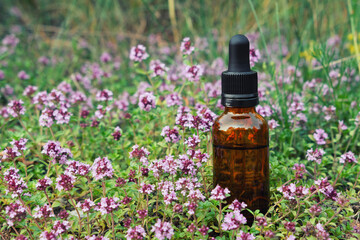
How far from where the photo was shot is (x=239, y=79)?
2258 millimetres

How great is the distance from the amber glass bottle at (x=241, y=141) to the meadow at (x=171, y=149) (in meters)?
0.11

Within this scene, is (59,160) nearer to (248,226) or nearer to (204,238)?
(204,238)

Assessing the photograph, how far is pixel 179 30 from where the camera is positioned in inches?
258

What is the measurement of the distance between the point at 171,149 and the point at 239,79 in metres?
1.02

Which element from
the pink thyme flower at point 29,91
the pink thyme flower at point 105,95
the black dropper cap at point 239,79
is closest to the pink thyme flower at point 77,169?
the black dropper cap at point 239,79

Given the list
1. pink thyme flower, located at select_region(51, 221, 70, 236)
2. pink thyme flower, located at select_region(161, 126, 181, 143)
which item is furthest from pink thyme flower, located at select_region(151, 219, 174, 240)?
pink thyme flower, located at select_region(161, 126, 181, 143)

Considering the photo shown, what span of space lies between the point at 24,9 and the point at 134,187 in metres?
7.69

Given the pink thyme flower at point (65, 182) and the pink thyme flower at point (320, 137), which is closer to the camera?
the pink thyme flower at point (65, 182)

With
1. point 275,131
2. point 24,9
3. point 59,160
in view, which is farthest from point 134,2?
point 59,160

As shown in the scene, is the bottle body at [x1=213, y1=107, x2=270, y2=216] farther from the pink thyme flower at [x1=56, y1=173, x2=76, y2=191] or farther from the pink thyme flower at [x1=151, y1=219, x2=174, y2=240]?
the pink thyme flower at [x1=56, y1=173, x2=76, y2=191]

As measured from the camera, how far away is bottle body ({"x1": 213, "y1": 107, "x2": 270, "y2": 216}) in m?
2.34

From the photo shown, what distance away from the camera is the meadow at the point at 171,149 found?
2.29 metres

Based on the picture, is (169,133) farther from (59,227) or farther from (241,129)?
(59,227)

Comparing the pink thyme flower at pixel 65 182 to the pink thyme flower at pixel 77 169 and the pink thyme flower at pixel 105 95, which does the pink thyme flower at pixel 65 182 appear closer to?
the pink thyme flower at pixel 77 169
